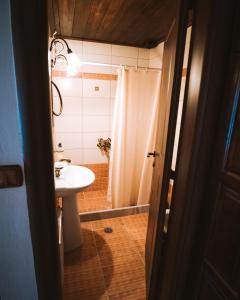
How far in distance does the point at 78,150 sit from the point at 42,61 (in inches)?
85.3

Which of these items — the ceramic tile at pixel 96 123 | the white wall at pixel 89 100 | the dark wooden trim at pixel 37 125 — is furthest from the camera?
the ceramic tile at pixel 96 123

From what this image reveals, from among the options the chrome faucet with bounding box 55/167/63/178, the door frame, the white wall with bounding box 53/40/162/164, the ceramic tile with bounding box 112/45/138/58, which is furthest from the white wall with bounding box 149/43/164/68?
the chrome faucet with bounding box 55/167/63/178

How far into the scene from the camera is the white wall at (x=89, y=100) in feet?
7.87

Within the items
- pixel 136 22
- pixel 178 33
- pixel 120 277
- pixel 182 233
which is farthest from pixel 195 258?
pixel 136 22

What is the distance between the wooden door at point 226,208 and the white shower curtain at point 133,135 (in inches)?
53.7

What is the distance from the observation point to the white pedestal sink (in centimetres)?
143

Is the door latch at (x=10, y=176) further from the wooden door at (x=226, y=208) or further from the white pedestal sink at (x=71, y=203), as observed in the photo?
the wooden door at (x=226, y=208)

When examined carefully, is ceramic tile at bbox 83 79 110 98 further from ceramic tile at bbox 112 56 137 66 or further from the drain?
the drain

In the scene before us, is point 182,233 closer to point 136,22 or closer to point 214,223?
point 214,223

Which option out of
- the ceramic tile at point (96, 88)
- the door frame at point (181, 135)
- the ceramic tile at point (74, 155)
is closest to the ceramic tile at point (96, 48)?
the ceramic tile at point (96, 88)

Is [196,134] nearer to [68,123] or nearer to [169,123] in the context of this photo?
[169,123]

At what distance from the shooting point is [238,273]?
0.72 metres

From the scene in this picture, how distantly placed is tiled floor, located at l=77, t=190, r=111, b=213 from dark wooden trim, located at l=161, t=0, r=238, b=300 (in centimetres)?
152

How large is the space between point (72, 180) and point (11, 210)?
751 millimetres
